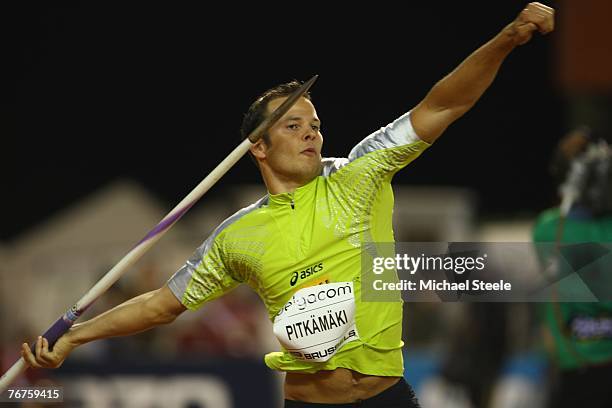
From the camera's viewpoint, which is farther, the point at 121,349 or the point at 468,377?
the point at 121,349

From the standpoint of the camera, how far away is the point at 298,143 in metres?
4.79

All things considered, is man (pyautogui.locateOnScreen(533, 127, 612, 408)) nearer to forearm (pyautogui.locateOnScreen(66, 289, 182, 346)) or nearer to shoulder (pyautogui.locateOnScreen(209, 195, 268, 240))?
shoulder (pyautogui.locateOnScreen(209, 195, 268, 240))

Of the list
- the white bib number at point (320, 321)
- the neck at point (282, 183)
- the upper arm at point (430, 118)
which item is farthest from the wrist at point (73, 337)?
the upper arm at point (430, 118)

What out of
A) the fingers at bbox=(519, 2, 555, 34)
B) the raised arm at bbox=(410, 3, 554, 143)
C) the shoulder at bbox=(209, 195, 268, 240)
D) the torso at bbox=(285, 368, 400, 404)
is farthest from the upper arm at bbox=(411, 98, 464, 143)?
the torso at bbox=(285, 368, 400, 404)

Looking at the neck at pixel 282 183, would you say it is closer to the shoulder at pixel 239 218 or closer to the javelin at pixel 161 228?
the shoulder at pixel 239 218

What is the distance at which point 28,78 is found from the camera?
61.1 ft

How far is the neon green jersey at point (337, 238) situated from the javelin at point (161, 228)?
8.9 inches

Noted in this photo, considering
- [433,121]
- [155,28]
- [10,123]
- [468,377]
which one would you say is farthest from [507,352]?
[10,123]

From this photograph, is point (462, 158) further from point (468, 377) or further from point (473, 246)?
point (473, 246)

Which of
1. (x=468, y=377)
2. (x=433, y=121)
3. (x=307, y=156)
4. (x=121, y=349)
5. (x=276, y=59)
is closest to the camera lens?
(x=433, y=121)

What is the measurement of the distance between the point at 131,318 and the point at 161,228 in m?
0.43

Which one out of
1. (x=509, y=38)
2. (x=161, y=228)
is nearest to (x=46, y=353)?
(x=161, y=228)

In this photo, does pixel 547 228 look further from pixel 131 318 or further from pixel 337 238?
pixel 131 318

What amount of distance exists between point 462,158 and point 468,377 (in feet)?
28.0
